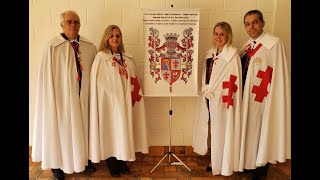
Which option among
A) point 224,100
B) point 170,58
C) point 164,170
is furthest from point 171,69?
point 164,170

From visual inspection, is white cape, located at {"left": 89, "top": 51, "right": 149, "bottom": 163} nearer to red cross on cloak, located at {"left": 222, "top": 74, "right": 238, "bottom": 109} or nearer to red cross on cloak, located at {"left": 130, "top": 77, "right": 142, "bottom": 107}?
red cross on cloak, located at {"left": 130, "top": 77, "right": 142, "bottom": 107}

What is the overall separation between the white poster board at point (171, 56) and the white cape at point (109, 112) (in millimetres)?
293

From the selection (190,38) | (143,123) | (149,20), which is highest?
(149,20)

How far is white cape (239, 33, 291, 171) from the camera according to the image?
2674mm

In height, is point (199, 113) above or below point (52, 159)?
above

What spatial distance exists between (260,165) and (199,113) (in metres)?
0.84

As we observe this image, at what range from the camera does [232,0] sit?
3.26 m

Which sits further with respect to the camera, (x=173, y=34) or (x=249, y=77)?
(x=173, y=34)

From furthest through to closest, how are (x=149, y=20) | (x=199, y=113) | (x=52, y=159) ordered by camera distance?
1. (x=199, y=113)
2. (x=149, y=20)
3. (x=52, y=159)

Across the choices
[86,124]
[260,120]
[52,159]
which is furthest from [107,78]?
[260,120]

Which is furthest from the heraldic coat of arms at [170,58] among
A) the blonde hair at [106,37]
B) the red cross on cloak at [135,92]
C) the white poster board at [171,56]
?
the blonde hair at [106,37]

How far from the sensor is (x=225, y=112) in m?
2.82

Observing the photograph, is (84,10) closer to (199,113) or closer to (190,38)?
(190,38)

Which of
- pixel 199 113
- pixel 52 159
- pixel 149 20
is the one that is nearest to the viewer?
pixel 52 159
